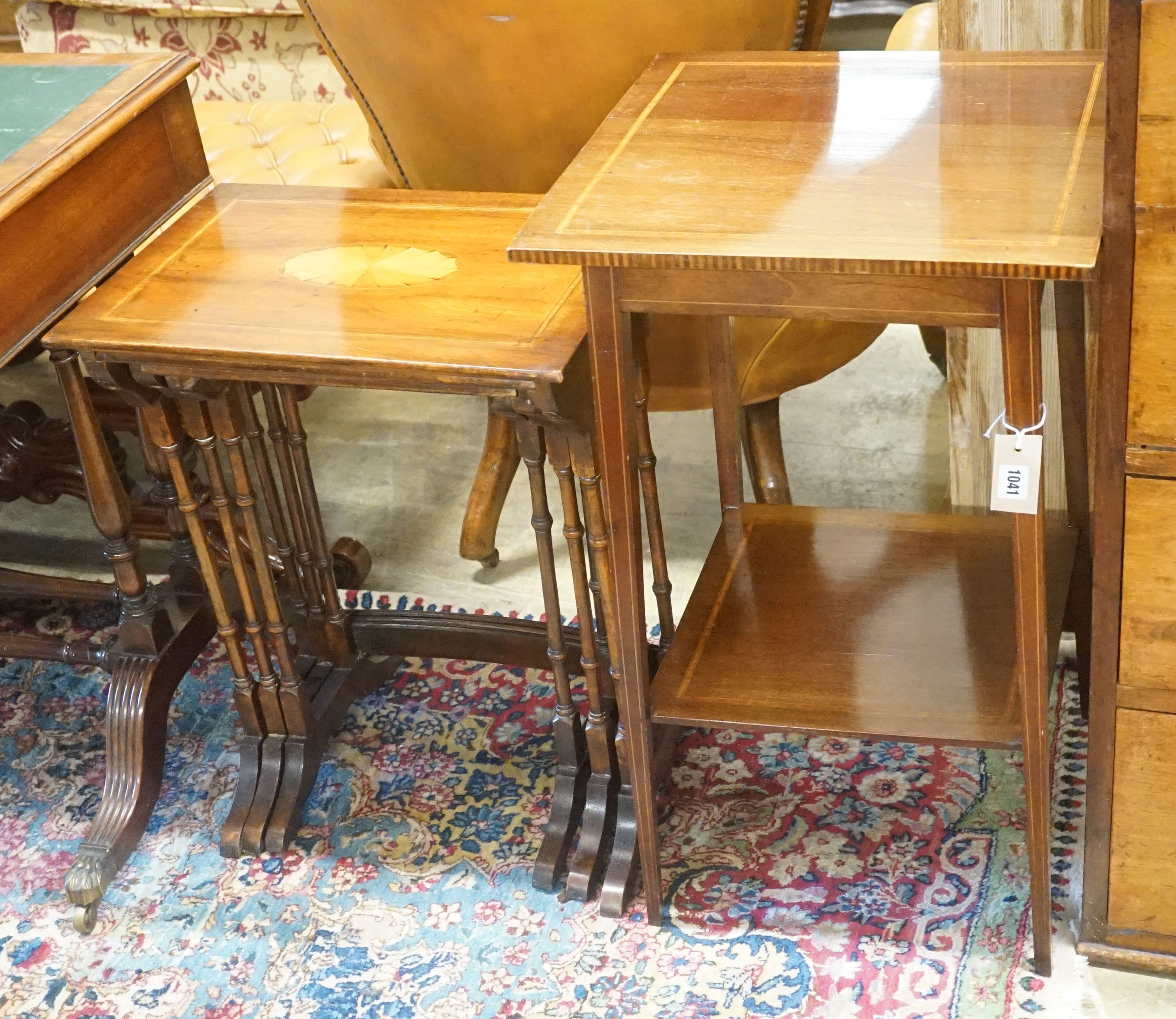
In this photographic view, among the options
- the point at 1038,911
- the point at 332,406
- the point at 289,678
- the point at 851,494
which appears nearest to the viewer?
the point at 1038,911

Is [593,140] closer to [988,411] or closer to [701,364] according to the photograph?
[701,364]

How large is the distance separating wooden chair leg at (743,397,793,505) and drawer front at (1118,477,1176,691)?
1.10 metres

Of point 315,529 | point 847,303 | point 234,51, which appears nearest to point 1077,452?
point 847,303

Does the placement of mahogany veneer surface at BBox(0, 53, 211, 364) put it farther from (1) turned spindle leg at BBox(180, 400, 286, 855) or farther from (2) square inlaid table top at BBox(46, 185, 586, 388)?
(1) turned spindle leg at BBox(180, 400, 286, 855)

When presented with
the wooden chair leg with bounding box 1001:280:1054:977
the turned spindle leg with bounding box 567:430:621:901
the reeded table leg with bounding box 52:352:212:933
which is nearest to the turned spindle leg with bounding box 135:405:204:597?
the reeded table leg with bounding box 52:352:212:933

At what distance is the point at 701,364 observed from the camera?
240 centimetres

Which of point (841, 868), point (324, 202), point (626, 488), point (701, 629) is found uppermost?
point (324, 202)

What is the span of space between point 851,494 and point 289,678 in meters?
1.20

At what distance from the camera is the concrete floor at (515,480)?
284 centimetres

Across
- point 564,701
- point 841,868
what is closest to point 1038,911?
point 841,868

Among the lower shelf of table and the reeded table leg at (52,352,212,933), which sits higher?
the lower shelf of table

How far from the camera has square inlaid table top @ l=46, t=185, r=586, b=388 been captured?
66.1 inches

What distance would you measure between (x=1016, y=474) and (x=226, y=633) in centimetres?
118

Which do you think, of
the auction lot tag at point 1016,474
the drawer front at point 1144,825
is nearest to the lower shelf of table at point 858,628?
the drawer front at point 1144,825
